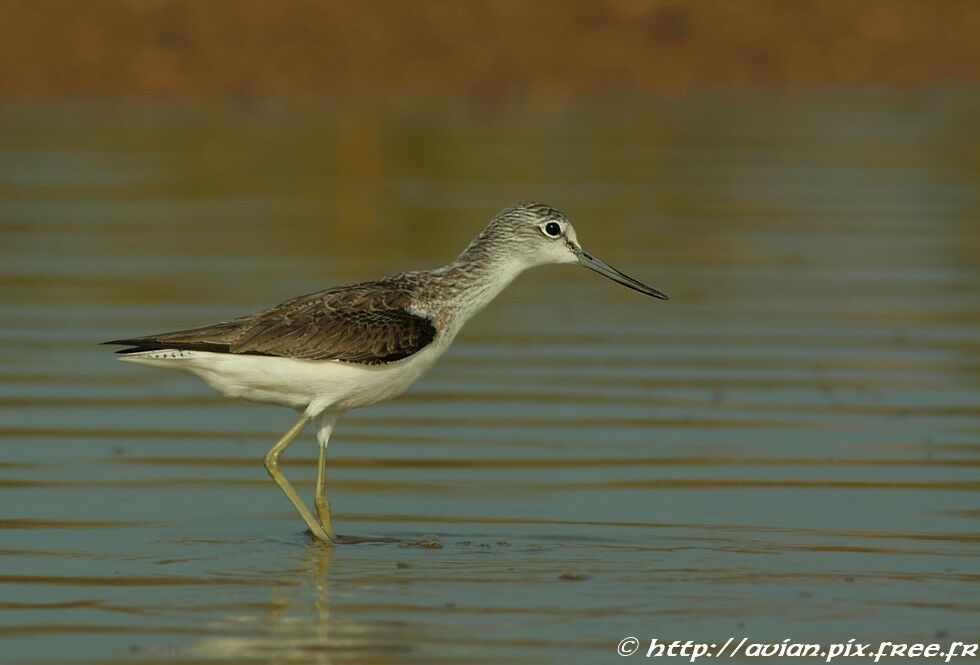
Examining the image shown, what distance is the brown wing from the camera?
35.1 ft

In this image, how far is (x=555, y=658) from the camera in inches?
335

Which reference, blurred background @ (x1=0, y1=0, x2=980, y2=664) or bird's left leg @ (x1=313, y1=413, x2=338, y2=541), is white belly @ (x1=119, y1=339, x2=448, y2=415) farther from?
blurred background @ (x1=0, y1=0, x2=980, y2=664)

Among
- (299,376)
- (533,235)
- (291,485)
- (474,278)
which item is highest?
(533,235)

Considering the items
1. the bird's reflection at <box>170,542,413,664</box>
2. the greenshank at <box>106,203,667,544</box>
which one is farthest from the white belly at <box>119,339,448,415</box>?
the bird's reflection at <box>170,542,413,664</box>

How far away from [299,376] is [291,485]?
96 centimetres

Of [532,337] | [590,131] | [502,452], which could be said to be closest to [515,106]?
[590,131]

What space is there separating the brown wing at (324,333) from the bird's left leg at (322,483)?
610 mm

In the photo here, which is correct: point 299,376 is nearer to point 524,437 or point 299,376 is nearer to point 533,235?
point 533,235

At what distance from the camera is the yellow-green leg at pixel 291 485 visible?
10.8 m

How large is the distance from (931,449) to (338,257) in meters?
9.55

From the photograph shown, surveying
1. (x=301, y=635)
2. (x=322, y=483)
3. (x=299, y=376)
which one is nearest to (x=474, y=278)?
(x=299, y=376)

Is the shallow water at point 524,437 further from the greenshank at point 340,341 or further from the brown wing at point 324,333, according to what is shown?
the brown wing at point 324,333

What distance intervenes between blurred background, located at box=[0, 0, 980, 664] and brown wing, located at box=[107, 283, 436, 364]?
34.1 inches

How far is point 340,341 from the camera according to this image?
35.7 feet
